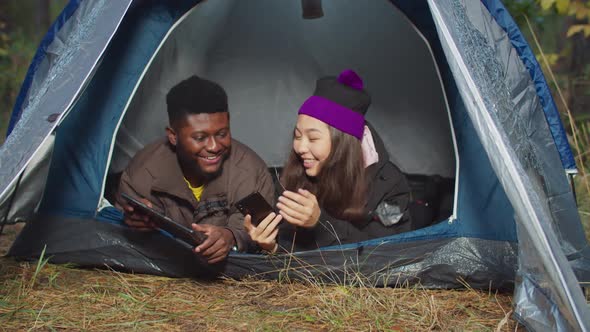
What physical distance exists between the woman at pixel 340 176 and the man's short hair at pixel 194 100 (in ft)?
1.20

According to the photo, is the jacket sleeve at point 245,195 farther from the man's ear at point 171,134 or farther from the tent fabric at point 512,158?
the tent fabric at point 512,158

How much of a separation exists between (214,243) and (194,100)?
0.66 metres

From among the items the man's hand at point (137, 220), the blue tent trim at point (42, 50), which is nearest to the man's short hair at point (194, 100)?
the man's hand at point (137, 220)

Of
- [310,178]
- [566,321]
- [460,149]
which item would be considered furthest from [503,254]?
[310,178]

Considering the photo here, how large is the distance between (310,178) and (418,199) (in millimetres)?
805

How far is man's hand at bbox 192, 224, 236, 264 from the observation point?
8.84 ft

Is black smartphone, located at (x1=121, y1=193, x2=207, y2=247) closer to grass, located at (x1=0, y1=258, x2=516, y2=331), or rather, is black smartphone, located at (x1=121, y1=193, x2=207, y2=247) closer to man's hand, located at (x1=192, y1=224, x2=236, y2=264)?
man's hand, located at (x1=192, y1=224, x2=236, y2=264)

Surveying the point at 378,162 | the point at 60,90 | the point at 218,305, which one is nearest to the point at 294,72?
the point at 378,162

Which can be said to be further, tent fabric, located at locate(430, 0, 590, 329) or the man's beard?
the man's beard

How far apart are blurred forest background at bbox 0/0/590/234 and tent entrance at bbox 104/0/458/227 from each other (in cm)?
70

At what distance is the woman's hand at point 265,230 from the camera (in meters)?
2.80

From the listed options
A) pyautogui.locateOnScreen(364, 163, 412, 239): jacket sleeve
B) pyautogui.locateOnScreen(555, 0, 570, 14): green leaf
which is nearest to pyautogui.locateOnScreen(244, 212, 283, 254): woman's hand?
pyautogui.locateOnScreen(364, 163, 412, 239): jacket sleeve

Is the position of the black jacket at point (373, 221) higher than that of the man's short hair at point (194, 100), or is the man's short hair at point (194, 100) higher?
the man's short hair at point (194, 100)

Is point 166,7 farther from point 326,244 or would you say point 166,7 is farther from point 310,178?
point 326,244
